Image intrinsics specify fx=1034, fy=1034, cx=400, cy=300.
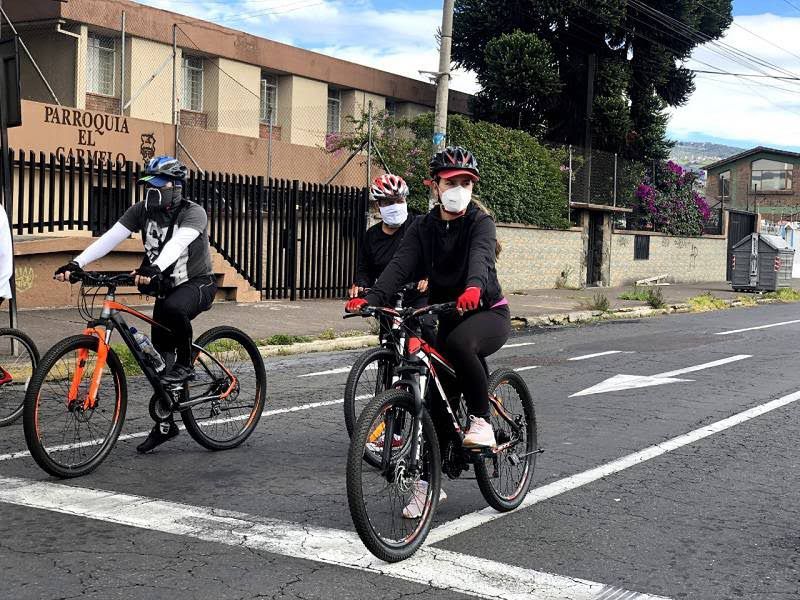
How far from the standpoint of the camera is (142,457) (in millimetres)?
6676

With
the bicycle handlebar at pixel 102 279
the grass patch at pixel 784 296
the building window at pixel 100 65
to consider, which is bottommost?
the grass patch at pixel 784 296

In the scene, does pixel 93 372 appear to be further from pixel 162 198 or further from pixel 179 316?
pixel 162 198

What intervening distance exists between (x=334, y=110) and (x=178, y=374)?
25952mm

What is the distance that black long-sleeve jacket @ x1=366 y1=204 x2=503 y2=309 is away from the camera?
206 inches

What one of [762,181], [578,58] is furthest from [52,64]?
[762,181]

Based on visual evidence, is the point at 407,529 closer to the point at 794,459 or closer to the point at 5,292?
the point at 794,459

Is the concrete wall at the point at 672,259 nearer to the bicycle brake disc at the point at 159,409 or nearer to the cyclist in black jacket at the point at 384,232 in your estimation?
the cyclist in black jacket at the point at 384,232

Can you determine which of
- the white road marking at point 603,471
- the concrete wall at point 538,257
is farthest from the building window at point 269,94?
the white road marking at point 603,471

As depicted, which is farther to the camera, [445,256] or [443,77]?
[443,77]

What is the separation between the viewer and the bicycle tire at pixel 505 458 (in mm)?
5328

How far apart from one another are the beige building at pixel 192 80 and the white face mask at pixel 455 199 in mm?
13905

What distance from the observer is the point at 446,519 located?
17.6 ft

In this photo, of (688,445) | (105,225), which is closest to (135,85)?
(105,225)

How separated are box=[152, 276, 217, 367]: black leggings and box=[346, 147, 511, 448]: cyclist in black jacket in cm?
181
